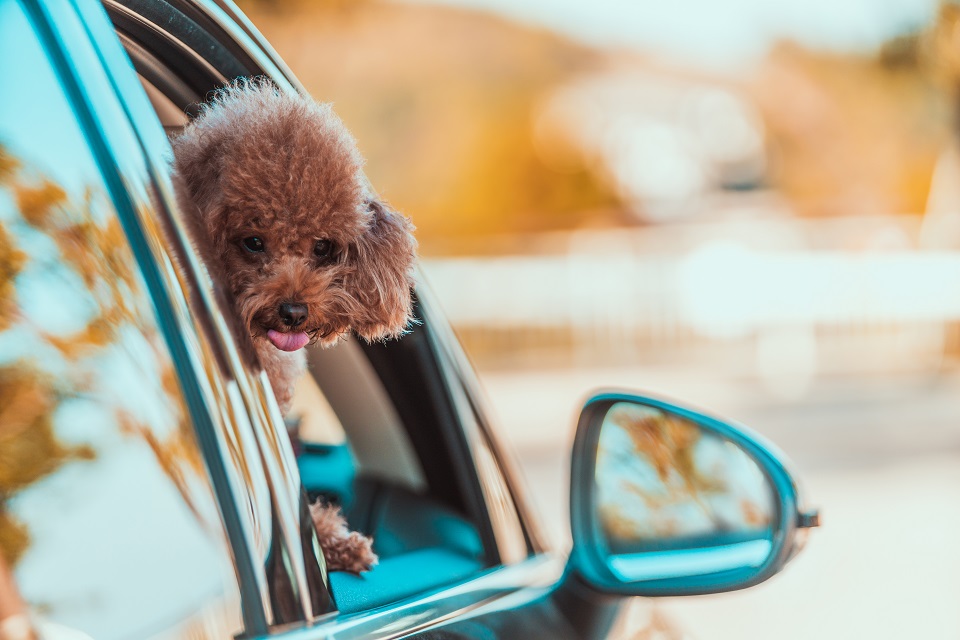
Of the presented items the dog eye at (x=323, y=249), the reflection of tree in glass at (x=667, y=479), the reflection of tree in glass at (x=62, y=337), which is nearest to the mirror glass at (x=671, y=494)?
the reflection of tree in glass at (x=667, y=479)

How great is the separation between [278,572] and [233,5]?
858 millimetres

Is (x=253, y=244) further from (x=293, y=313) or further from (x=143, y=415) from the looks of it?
(x=143, y=415)

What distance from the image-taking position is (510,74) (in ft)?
252

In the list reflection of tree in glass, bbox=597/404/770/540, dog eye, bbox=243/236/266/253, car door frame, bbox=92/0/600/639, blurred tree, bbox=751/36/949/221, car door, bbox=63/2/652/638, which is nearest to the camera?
car door, bbox=63/2/652/638

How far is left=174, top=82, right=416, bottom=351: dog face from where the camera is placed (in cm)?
166

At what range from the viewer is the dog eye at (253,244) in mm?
1758

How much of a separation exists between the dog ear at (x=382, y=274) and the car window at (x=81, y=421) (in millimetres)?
626

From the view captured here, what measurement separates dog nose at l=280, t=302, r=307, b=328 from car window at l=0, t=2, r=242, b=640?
42 centimetres

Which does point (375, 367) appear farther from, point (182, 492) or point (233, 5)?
point (182, 492)

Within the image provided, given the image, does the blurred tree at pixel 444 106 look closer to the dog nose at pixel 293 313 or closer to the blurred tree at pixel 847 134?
the dog nose at pixel 293 313

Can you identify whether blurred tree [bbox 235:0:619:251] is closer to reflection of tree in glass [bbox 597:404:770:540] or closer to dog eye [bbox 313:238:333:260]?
dog eye [bbox 313:238:333:260]

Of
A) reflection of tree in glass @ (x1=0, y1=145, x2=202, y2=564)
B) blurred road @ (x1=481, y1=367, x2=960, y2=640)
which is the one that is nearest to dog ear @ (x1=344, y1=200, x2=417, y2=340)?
reflection of tree in glass @ (x1=0, y1=145, x2=202, y2=564)

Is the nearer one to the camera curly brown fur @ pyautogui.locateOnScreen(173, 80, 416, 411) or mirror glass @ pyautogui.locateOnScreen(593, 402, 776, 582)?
curly brown fur @ pyautogui.locateOnScreen(173, 80, 416, 411)

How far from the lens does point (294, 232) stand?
179cm
